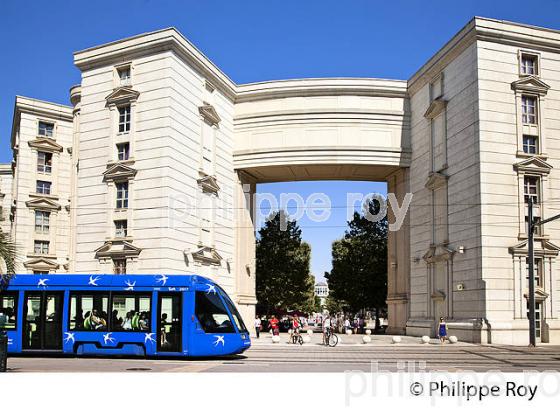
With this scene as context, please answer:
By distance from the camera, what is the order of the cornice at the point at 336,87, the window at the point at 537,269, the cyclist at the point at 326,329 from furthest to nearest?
1. the cornice at the point at 336,87
2. the window at the point at 537,269
3. the cyclist at the point at 326,329

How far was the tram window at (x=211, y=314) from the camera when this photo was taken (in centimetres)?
2386

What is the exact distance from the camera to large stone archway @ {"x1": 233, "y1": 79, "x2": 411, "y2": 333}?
49312 mm

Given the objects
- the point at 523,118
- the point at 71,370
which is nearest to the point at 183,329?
the point at 71,370

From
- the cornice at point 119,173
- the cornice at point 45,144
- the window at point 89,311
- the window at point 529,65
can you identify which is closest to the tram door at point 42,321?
the window at point 89,311

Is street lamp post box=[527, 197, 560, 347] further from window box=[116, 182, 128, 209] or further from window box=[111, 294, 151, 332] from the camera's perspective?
window box=[116, 182, 128, 209]

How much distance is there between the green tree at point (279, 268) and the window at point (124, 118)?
28.0 meters

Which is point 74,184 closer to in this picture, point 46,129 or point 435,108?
point 46,129

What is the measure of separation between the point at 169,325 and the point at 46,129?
4346 cm

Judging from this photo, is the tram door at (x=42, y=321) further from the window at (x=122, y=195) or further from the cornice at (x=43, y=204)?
the cornice at (x=43, y=204)

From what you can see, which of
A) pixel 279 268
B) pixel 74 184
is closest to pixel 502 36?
pixel 74 184

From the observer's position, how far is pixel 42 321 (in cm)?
2459

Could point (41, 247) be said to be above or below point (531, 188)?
below
